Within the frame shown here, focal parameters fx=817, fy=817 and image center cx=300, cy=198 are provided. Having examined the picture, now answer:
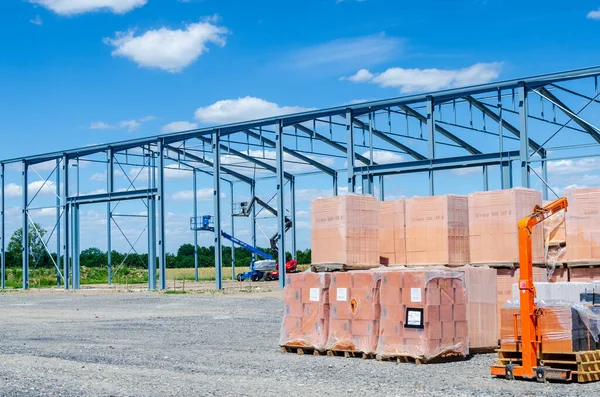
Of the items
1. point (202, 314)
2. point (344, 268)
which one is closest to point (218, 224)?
point (202, 314)

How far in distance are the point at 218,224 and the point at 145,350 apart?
21059mm

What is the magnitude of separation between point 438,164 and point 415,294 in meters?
16.4

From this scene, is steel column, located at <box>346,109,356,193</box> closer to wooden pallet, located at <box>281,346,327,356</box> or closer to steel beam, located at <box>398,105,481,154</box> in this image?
steel beam, located at <box>398,105,481,154</box>

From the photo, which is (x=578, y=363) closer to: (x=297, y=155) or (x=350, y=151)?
(x=350, y=151)

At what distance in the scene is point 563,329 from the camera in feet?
36.5

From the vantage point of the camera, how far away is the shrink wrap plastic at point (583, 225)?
13.9 m

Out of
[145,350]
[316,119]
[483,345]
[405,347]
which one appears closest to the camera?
[405,347]

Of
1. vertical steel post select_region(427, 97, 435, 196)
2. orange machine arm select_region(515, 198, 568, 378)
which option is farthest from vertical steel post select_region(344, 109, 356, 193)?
orange machine arm select_region(515, 198, 568, 378)

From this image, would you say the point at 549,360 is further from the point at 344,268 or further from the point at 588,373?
the point at 344,268

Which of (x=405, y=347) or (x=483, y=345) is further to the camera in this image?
(x=483, y=345)

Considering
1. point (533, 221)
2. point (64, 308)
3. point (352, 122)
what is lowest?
point (64, 308)

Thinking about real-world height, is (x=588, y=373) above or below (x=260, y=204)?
below

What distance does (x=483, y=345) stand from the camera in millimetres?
13984

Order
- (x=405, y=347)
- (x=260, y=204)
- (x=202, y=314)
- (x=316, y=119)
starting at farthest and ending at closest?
(x=260, y=204)
(x=316, y=119)
(x=202, y=314)
(x=405, y=347)
